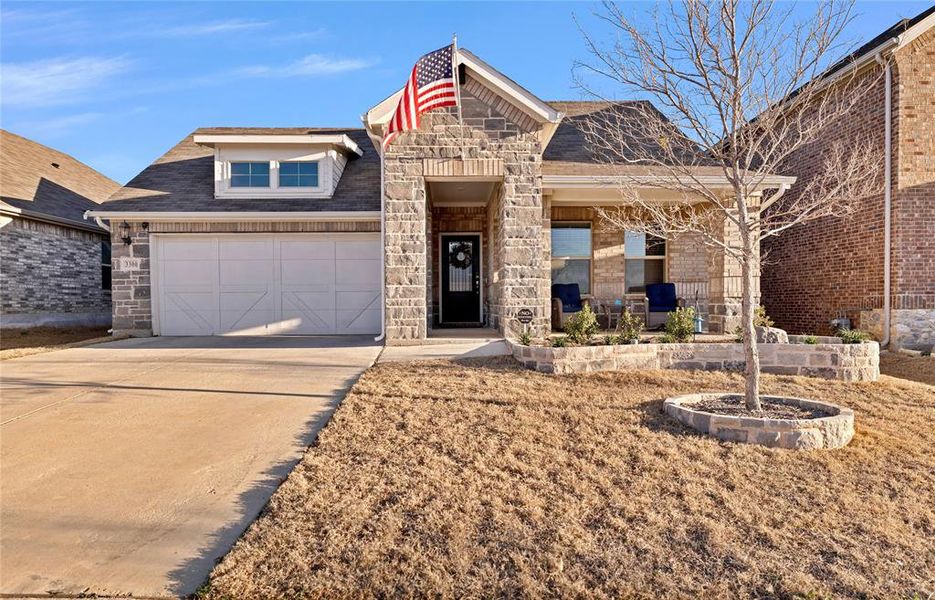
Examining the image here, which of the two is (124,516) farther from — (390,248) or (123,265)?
(123,265)

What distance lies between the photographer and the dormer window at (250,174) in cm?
1208

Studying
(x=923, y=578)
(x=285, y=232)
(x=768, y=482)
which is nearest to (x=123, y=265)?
(x=285, y=232)

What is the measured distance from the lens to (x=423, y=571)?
2680 millimetres

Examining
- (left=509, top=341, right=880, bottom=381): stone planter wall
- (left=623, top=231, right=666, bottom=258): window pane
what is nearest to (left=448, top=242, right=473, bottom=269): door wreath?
(left=623, top=231, right=666, bottom=258): window pane

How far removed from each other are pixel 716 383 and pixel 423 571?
4.97 metres

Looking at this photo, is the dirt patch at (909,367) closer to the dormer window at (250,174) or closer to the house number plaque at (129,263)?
the dormer window at (250,174)

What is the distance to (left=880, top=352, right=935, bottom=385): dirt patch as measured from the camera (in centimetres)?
784

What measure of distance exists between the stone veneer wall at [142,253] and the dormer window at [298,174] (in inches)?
45.4

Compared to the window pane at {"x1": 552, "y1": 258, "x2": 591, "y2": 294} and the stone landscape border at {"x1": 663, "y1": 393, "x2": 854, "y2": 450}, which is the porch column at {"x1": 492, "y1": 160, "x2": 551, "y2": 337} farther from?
the stone landscape border at {"x1": 663, "y1": 393, "x2": 854, "y2": 450}

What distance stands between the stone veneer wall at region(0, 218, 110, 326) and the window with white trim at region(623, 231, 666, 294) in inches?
554

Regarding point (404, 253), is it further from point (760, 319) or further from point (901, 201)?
point (901, 201)

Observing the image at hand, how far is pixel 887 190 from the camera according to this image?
9.76m

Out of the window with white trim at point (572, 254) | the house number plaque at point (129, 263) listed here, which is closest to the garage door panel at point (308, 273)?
the house number plaque at point (129, 263)

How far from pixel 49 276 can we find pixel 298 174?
7.21 meters
